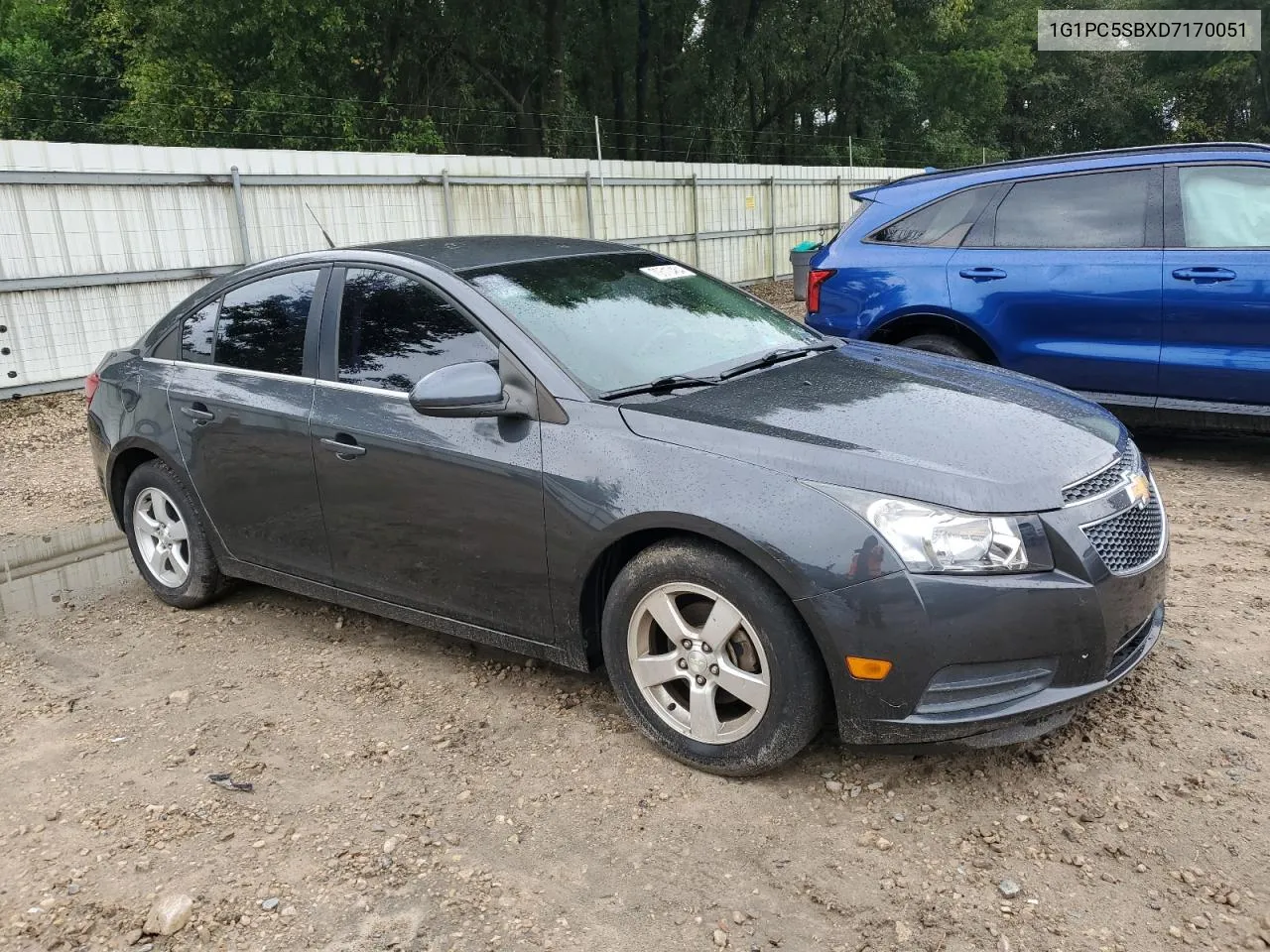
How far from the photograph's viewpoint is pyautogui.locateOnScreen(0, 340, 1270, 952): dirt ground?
2580 mm

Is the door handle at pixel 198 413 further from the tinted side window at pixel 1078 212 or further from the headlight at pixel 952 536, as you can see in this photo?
the tinted side window at pixel 1078 212

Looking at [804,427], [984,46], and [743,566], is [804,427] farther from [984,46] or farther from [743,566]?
[984,46]

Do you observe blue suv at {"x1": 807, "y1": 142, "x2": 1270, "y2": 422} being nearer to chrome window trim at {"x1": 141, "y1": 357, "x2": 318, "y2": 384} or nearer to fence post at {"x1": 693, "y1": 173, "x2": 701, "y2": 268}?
chrome window trim at {"x1": 141, "y1": 357, "x2": 318, "y2": 384}

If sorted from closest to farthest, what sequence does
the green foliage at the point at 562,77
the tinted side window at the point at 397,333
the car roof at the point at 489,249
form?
1. the tinted side window at the point at 397,333
2. the car roof at the point at 489,249
3. the green foliage at the point at 562,77

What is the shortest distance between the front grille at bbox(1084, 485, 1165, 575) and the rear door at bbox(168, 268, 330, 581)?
2.74m

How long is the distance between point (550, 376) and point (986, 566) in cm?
148

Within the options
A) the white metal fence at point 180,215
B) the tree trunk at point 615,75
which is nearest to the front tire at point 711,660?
the white metal fence at point 180,215

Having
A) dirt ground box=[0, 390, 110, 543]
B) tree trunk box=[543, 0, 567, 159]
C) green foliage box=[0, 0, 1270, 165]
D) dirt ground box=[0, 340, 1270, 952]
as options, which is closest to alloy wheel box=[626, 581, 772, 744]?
dirt ground box=[0, 340, 1270, 952]

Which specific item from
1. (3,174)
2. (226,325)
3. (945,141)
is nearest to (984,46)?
(945,141)

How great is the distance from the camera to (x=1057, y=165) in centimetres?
641

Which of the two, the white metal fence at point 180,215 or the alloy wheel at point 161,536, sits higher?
the white metal fence at point 180,215

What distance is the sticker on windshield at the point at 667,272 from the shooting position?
428 cm

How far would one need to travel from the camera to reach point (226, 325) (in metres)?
4.54

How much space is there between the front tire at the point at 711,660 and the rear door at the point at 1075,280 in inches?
155
